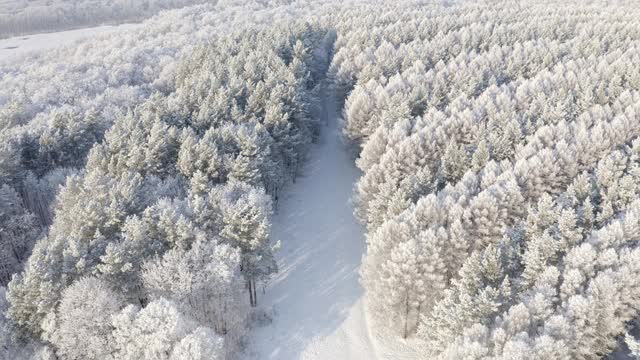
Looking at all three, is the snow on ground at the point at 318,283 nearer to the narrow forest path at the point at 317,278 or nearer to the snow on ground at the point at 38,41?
the narrow forest path at the point at 317,278

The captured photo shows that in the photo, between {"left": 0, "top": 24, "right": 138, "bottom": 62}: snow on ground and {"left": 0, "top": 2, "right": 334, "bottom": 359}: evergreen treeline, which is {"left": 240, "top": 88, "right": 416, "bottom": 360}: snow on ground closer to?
{"left": 0, "top": 2, "right": 334, "bottom": 359}: evergreen treeline

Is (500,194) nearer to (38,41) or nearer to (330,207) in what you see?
(330,207)

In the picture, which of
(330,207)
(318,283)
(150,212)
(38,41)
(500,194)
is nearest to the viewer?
(150,212)

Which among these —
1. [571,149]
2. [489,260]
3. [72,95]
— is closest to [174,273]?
[489,260]

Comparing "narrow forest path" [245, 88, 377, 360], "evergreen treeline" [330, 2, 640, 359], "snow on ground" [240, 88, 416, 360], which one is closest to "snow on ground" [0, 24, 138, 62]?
"evergreen treeline" [330, 2, 640, 359]

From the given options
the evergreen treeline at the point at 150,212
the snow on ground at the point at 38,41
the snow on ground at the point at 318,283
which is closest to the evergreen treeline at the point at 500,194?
the snow on ground at the point at 318,283

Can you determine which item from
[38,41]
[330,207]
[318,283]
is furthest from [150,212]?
[38,41]
